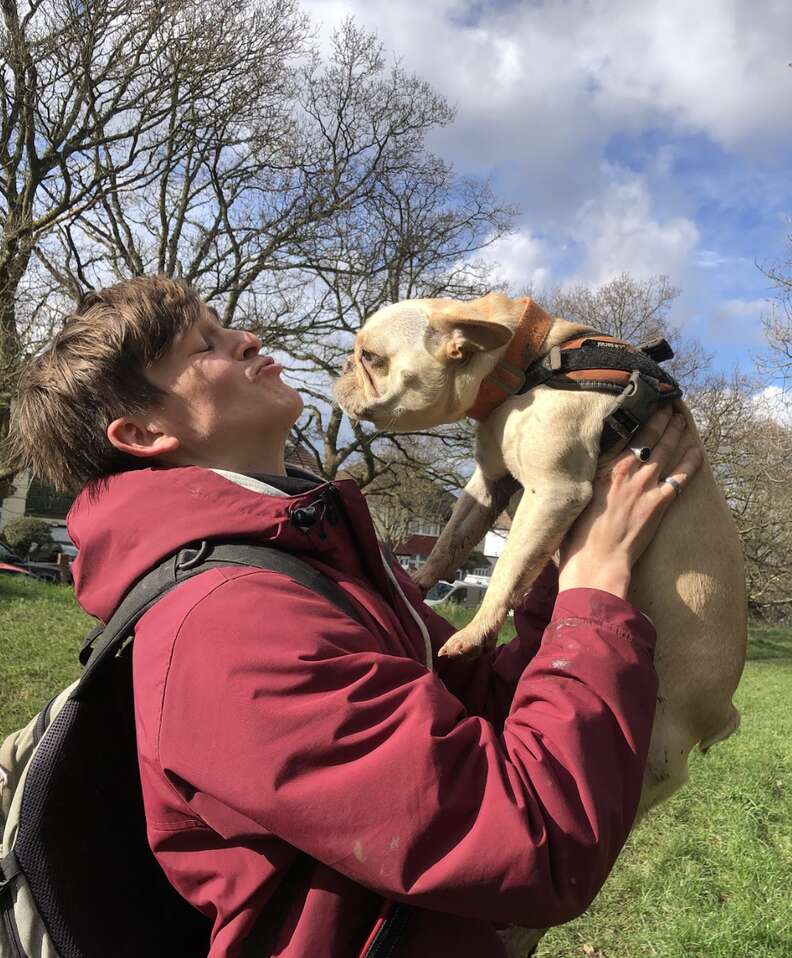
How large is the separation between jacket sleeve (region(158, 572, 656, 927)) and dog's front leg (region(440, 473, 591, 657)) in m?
0.94

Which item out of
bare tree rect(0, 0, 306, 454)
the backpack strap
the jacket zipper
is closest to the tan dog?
the backpack strap

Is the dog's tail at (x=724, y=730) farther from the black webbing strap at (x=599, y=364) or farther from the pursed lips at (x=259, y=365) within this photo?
the pursed lips at (x=259, y=365)

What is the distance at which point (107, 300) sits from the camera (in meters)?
1.78

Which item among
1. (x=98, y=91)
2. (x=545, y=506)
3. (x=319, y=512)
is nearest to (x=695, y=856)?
(x=545, y=506)

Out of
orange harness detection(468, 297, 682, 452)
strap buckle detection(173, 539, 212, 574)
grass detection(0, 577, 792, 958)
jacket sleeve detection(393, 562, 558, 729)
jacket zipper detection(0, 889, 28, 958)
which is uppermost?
orange harness detection(468, 297, 682, 452)

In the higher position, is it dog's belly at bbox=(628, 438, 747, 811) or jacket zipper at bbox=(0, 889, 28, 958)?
dog's belly at bbox=(628, 438, 747, 811)

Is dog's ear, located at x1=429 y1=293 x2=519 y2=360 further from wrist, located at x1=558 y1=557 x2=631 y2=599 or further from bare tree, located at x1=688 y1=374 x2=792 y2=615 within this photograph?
bare tree, located at x1=688 y1=374 x2=792 y2=615

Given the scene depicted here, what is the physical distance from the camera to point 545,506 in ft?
7.11

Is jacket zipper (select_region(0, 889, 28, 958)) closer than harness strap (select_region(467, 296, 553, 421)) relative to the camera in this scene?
Yes

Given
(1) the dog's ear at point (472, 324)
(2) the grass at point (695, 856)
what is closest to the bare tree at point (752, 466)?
(2) the grass at point (695, 856)

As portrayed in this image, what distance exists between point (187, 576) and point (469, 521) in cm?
158

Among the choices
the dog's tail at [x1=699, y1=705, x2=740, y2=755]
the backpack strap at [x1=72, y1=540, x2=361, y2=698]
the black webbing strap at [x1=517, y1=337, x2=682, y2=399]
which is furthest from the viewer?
the black webbing strap at [x1=517, y1=337, x2=682, y2=399]

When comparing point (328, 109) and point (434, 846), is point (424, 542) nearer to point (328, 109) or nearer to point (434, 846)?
point (328, 109)

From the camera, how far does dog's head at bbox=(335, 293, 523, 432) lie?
8.38ft
